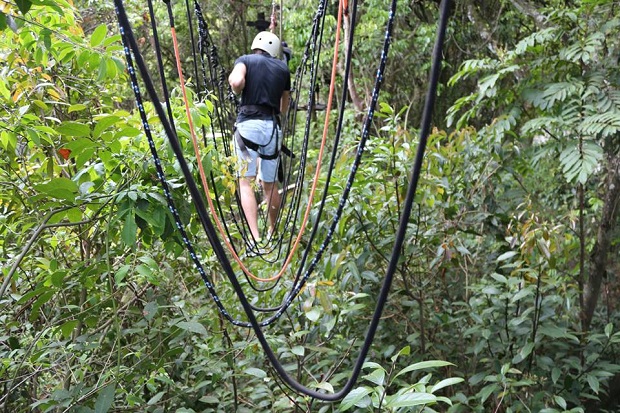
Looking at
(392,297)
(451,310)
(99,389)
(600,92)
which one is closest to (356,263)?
(392,297)

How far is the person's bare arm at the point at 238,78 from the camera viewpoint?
3250 millimetres

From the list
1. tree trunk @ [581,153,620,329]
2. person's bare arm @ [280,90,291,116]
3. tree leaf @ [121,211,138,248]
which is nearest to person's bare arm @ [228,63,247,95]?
person's bare arm @ [280,90,291,116]

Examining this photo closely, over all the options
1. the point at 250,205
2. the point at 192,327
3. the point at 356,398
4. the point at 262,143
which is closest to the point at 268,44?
the point at 262,143

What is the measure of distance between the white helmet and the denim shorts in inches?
13.7

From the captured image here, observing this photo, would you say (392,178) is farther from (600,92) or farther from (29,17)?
(29,17)

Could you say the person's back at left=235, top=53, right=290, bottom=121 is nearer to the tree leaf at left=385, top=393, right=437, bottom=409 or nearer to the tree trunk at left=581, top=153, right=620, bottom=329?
the tree trunk at left=581, top=153, right=620, bottom=329

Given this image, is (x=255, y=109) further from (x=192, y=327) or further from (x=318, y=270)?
(x=192, y=327)

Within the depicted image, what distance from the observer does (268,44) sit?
3379 mm

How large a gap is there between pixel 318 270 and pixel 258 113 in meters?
1.12

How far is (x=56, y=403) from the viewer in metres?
1.62

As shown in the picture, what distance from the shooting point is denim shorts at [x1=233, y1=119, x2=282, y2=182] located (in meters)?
3.29

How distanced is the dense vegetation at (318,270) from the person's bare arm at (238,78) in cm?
93

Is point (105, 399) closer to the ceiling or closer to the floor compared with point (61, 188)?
closer to the floor

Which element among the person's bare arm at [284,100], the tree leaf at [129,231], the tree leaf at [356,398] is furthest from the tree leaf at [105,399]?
the person's bare arm at [284,100]
